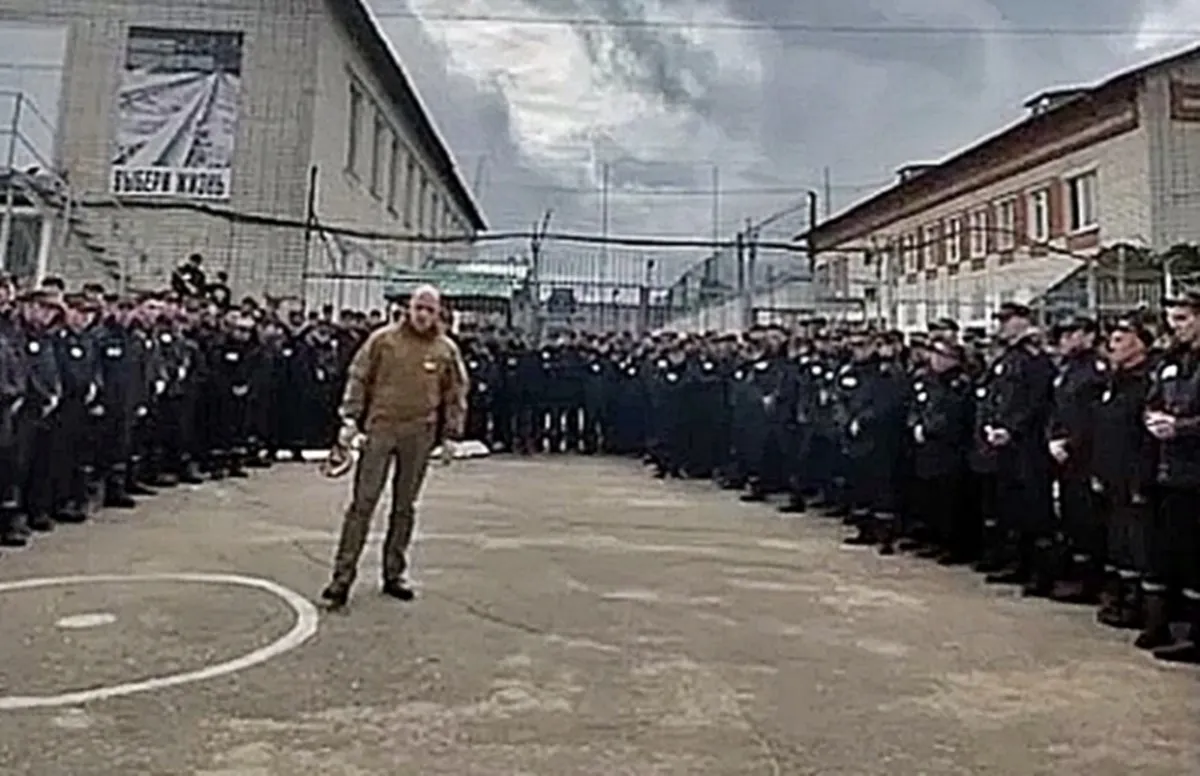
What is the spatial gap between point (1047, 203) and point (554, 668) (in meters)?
27.4

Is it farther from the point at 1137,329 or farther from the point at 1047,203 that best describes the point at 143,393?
the point at 1047,203

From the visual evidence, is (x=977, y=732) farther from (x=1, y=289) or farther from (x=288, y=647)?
(x=1, y=289)

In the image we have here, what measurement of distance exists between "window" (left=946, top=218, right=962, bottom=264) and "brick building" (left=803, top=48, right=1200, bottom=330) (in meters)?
0.06

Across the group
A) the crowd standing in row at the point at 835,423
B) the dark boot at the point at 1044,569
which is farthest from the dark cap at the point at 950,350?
the dark boot at the point at 1044,569

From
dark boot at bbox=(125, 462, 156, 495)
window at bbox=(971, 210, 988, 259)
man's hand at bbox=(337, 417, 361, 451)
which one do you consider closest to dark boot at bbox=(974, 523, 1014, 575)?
man's hand at bbox=(337, 417, 361, 451)

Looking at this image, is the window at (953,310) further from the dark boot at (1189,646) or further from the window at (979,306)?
the dark boot at (1189,646)

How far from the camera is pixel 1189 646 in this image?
7.55 m

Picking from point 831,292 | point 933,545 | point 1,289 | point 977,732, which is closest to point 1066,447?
→ point 933,545

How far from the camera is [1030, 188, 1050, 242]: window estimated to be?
31.3 metres

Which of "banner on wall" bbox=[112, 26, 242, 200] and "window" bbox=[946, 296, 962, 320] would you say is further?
"window" bbox=[946, 296, 962, 320]

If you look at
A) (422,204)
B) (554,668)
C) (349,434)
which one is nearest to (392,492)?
(349,434)

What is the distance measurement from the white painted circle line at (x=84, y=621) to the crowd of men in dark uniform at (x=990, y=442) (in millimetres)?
5936

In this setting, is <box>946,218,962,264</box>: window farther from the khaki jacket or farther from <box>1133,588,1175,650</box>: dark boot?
the khaki jacket

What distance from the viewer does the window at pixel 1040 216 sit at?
3127 cm
